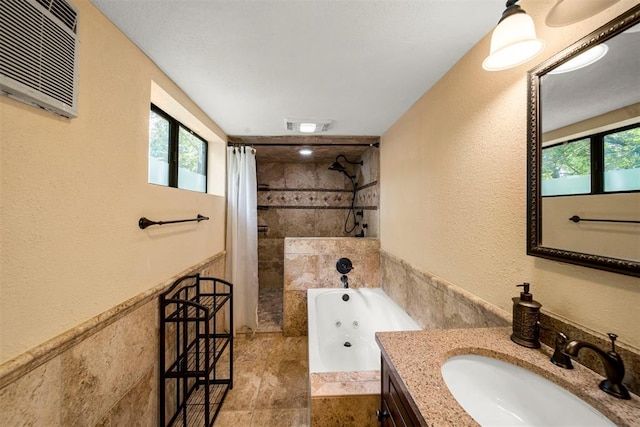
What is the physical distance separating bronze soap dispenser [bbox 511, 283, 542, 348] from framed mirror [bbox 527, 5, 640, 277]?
18 centimetres

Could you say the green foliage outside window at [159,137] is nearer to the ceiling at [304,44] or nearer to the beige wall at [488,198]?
the ceiling at [304,44]

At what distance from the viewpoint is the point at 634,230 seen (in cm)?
65

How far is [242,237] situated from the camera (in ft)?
9.12

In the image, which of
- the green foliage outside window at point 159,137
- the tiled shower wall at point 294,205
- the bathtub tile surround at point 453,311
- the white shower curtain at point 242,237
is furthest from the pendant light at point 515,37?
the tiled shower wall at point 294,205

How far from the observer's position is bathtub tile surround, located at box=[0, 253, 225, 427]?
0.75 metres

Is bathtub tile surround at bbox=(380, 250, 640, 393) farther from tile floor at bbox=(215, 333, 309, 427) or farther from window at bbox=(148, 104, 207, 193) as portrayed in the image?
window at bbox=(148, 104, 207, 193)

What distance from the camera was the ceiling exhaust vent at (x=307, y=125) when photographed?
2.29 metres

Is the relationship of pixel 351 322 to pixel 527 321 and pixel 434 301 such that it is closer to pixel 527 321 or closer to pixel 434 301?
pixel 434 301

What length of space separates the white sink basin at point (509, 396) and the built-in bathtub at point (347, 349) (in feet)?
1.93

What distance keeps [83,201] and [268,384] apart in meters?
1.89

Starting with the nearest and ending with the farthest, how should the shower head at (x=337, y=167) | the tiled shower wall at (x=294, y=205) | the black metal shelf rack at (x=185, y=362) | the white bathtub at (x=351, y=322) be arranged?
the black metal shelf rack at (x=185, y=362) < the white bathtub at (x=351, y=322) < the shower head at (x=337, y=167) < the tiled shower wall at (x=294, y=205)

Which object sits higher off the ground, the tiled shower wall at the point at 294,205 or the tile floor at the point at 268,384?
the tiled shower wall at the point at 294,205

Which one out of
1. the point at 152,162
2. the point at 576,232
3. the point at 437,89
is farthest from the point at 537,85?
the point at 152,162

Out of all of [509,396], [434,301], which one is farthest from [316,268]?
[509,396]
